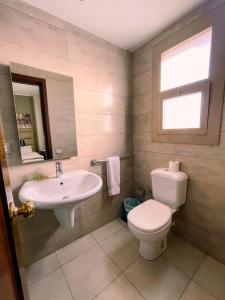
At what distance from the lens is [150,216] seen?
54.4 inches

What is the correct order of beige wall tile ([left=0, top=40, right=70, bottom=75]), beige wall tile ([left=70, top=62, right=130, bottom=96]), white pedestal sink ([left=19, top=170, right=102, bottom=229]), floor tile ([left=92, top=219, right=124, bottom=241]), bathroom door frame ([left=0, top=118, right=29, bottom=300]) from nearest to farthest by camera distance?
bathroom door frame ([left=0, top=118, right=29, bottom=300]), white pedestal sink ([left=19, top=170, right=102, bottom=229]), beige wall tile ([left=0, top=40, right=70, bottom=75]), beige wall tile ([left=70, top=62, right=130, bottom=96]), floor tile ([left=92, top=219, right=124, bottom=241])

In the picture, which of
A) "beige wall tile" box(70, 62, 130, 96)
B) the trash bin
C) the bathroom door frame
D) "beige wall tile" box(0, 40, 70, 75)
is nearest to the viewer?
the bathroom door frame

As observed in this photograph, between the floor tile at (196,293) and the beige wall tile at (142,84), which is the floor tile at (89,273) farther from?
the beige wall tile at (142,84)

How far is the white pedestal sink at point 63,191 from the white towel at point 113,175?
0.38 meters

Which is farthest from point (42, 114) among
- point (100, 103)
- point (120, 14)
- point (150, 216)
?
point (150, 216)

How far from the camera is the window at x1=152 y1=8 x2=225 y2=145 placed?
1242 millimetres

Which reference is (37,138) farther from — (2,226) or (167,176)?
(167,176)

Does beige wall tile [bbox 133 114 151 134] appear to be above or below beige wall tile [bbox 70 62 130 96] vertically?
below

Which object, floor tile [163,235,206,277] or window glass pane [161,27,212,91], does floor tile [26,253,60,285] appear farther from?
window glass pane [161,27,212,91]

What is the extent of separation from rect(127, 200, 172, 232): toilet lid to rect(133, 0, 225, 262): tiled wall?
0.36 metres

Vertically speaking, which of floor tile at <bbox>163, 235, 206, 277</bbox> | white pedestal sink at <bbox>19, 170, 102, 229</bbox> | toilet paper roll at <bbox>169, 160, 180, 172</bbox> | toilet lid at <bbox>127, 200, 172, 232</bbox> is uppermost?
toilet paper roll at <bbox>169, 160, 180, 172</bbox>

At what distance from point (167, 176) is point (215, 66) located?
1.07 metres

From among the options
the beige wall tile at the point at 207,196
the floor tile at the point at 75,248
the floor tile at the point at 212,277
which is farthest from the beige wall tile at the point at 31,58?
the floor tile at the point at 212,277

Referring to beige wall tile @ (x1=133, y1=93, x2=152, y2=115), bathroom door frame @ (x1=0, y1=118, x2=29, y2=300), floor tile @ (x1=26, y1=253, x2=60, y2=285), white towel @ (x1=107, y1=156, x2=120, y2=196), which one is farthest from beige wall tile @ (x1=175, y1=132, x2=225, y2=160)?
floor tile @ (x1=26, y1=253, x2=60, y2=285)
